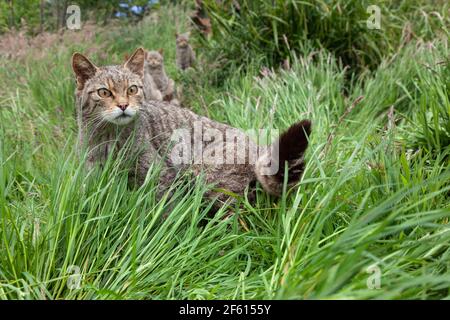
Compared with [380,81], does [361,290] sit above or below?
below

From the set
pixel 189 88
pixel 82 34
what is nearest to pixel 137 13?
pixel 82 34

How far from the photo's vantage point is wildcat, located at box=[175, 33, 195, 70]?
6676 mm

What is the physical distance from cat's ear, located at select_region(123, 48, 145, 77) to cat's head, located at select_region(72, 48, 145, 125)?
9cm

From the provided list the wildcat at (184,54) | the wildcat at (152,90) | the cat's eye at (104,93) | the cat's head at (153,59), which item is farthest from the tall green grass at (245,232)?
the wildcat at (184,54)

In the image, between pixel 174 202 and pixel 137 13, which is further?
pixel 137 13

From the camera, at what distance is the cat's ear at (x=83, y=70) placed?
3.30 meters

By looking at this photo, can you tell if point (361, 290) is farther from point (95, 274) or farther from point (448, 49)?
point (448, 49)

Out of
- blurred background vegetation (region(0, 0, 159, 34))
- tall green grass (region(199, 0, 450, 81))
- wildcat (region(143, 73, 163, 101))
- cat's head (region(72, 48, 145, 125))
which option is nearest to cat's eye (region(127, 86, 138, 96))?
cat's head (region(72, 48, 145, 125))

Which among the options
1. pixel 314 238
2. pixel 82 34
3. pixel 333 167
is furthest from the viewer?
pixel 82 34

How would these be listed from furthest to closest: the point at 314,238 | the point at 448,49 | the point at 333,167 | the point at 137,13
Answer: the point at 137,13 → the point at 448,49 → the point at 333,167 → the point at 314,238

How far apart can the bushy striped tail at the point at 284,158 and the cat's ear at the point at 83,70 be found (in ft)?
4.00

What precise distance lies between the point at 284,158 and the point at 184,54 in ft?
14.1

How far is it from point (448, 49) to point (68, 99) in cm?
390

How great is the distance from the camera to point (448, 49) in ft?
15.6
